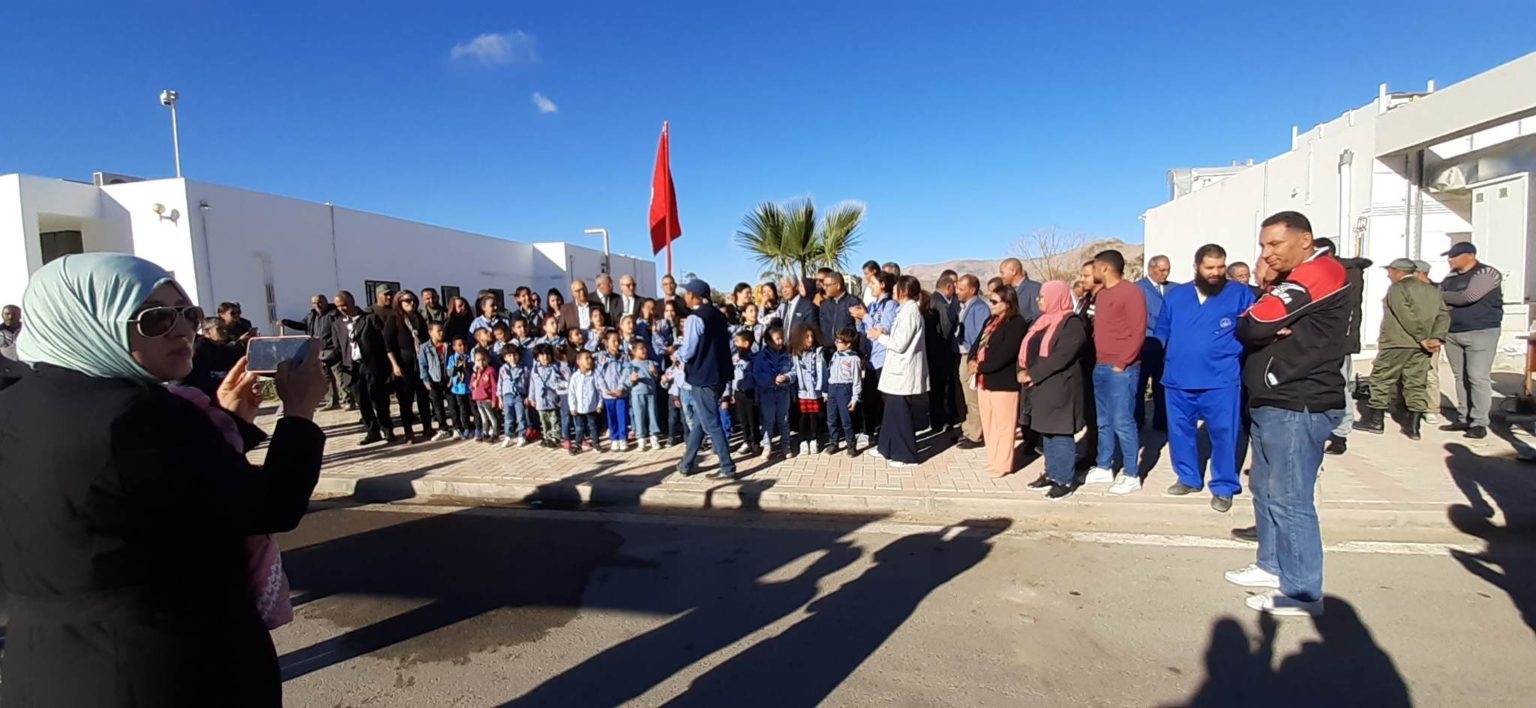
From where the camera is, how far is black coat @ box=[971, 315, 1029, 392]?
18.9 feet

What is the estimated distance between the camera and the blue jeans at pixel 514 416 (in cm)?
789

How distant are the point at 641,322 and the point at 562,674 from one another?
537 cm

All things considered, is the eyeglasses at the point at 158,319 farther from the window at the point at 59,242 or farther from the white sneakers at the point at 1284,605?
the window at the point at 59,242

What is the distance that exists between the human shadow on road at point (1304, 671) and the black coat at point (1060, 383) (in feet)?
6.88

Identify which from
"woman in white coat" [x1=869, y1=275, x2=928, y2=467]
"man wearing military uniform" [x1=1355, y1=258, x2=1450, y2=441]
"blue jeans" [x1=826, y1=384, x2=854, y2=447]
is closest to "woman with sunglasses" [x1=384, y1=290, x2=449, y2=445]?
"blue jeans" [x1=826, y1=384, x2=854, y2=447]

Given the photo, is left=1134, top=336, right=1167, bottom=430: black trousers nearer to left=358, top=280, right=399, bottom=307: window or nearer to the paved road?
the paved road

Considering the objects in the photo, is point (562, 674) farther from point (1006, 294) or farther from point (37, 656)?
point (1006, 294)

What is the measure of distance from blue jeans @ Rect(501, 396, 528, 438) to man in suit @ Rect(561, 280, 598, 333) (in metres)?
1.11

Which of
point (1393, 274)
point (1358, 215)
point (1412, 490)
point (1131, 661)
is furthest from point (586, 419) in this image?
point (1358, 215)

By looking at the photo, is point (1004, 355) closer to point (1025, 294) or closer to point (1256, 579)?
point (1025, 294)

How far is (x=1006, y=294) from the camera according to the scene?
5.83m

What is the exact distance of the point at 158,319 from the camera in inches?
57.2

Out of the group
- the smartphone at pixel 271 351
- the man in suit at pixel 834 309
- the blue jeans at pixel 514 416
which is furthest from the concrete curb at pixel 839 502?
the smartphone at pixel 271 351

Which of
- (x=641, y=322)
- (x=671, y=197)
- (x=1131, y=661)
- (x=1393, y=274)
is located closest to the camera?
(x=1131, y=661)
